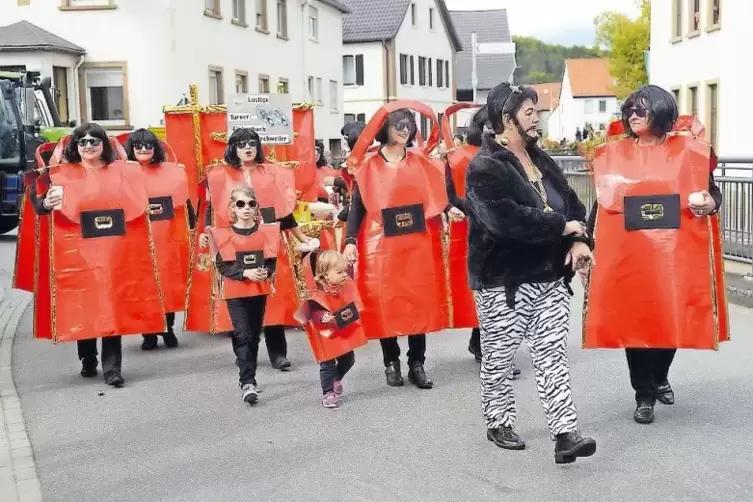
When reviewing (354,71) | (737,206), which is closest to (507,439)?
(737,206)

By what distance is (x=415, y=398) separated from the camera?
7535 mm

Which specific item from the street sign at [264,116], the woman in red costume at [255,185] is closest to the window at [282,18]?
the street sign at [264,116]

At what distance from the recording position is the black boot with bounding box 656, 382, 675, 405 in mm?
7049

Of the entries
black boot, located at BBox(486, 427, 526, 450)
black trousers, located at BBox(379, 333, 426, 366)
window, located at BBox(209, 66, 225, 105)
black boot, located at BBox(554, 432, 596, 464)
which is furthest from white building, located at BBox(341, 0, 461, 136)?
black boot, located at BBox(554, 432, 596, 464)

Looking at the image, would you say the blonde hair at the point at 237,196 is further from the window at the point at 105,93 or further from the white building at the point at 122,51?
the window at the point at 105,93

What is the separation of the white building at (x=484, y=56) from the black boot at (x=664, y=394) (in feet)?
244

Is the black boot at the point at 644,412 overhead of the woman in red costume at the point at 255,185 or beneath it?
beneath

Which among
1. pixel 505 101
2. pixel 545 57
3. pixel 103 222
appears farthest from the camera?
pixel 545 57

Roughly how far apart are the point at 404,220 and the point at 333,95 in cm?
3965

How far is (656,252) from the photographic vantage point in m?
6.55

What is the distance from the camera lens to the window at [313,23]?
43.8m

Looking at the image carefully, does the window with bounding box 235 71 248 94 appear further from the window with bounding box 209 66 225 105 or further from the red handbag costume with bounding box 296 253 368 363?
the red handbag costume with bounding box 296 253 368 363

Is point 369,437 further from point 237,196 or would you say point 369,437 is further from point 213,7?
point 213,7

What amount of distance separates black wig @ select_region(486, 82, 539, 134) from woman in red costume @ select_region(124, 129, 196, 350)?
4.51 meters
